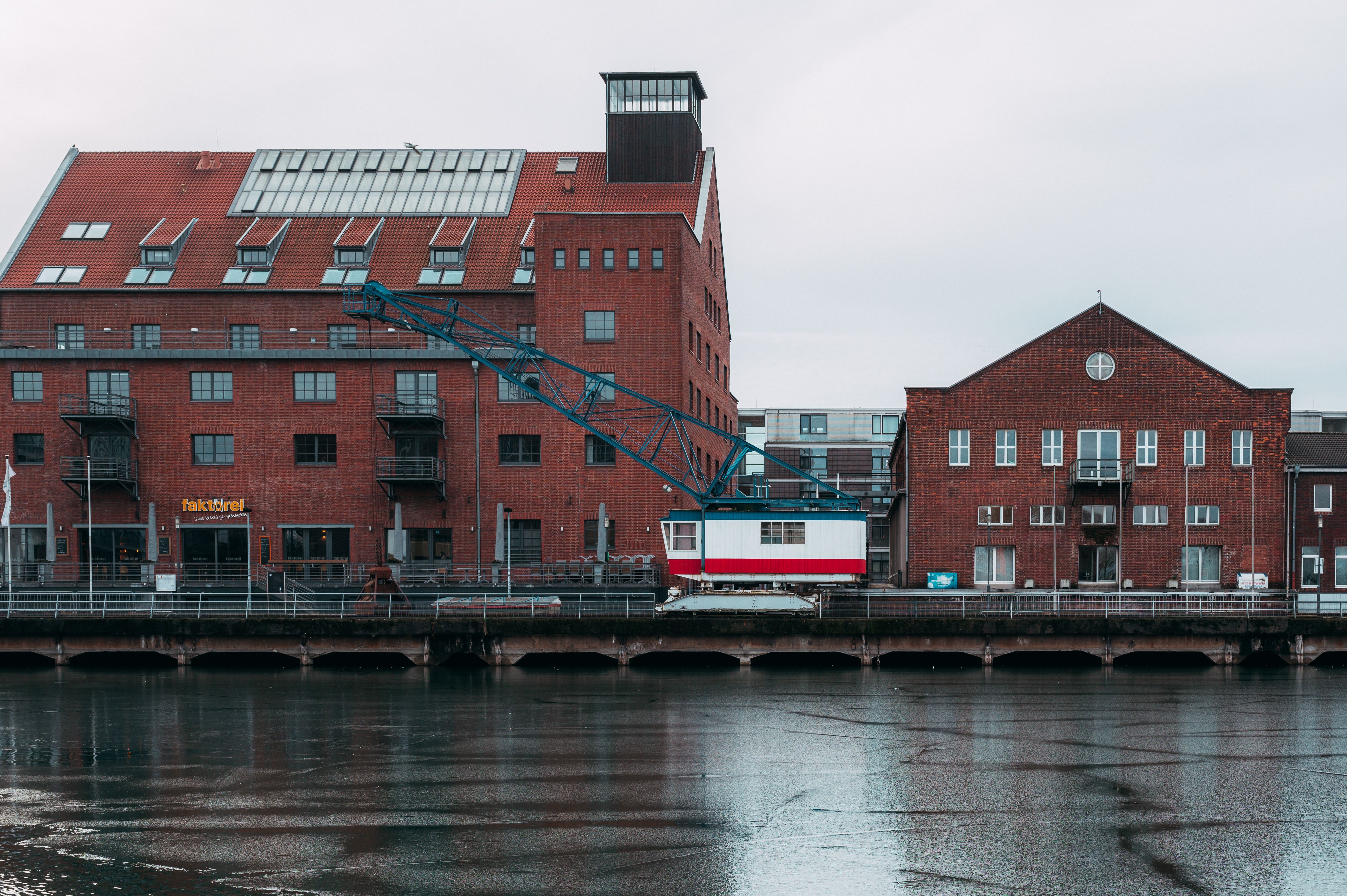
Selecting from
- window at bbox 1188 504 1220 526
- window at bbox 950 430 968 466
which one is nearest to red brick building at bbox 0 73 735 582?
window at bbox 950 430 968 466

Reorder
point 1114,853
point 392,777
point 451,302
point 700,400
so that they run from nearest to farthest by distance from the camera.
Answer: point 1114,853 < point 392,777 < point 451,302 < point 700,400

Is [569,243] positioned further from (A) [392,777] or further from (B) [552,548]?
(A) [392,777]

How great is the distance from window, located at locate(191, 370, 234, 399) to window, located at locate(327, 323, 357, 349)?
Result: 4.84m

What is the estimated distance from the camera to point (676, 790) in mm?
21844

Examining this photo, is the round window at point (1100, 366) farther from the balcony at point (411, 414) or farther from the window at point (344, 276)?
the window at point (344, 276)

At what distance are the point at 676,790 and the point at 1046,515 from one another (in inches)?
1340

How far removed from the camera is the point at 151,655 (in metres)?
47.3

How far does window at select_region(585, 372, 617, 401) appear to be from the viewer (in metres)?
52.5

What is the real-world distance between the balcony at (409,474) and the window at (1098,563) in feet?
90.6

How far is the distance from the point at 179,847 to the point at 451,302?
37.0 m

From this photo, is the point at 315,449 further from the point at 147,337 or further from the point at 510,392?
the point at 147,337

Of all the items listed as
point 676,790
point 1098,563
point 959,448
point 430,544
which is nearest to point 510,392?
point 430,544

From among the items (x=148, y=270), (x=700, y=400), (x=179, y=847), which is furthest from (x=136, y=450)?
(x=179, y=847)

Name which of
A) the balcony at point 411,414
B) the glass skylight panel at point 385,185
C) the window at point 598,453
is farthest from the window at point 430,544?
the glass skylight panel at point 385,185
